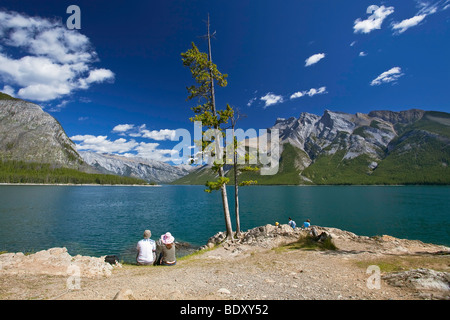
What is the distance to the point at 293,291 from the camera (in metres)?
8.19

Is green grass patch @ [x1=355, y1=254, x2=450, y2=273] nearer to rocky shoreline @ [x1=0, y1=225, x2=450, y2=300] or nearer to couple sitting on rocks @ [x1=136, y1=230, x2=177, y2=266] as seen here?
rocky shoreline @ [x1=0, y1=225, x2=450, y2=300]

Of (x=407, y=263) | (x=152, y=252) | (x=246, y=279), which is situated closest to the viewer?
(x=246, y=279)

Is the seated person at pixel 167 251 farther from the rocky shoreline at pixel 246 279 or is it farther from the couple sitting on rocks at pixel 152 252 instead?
the rocky shoreline at pixel 246 279

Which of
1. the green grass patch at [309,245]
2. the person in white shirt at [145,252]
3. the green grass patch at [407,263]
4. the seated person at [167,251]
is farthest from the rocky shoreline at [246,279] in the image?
the seated person at [167,251]

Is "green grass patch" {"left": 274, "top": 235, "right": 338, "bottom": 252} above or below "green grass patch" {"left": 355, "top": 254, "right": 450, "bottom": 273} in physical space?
below

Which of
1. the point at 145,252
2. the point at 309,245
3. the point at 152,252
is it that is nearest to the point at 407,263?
the point at 309,245

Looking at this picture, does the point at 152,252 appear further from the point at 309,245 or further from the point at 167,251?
the point at 309,245

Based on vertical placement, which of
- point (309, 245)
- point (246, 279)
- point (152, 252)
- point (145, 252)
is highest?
point (246, 279)

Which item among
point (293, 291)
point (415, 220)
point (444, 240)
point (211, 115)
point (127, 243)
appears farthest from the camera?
point (415, 220)

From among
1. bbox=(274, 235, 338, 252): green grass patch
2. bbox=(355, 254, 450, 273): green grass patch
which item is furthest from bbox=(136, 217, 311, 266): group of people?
bbox=(355, 254, 450, 273): green grass patch
